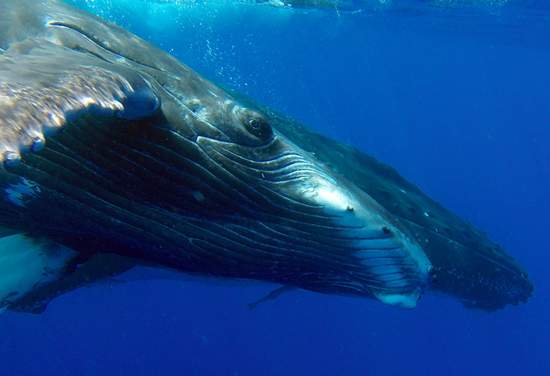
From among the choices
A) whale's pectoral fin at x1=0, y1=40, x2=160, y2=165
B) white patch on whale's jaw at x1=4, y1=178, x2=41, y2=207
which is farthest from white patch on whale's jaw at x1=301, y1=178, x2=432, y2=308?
white patch on whale's jaw at x1=4, y1=178, x2=41, y2=207

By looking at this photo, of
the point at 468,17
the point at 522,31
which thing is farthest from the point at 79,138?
the point at 522,31

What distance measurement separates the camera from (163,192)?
355 centimetres

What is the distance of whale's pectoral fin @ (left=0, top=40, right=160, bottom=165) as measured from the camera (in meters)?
2.10

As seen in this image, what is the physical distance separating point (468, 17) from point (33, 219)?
4182 centimetres

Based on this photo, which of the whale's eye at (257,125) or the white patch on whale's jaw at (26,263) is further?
the white patch on whale's jaw at (26,263)

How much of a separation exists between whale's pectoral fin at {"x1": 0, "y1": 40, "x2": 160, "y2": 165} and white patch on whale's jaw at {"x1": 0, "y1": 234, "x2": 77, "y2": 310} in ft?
5.36

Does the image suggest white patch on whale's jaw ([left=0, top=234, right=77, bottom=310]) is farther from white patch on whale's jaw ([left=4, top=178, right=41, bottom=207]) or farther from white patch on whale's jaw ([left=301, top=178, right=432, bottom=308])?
white patch on whale's jaw ([left=301, top=178, right=432, bottom=308])

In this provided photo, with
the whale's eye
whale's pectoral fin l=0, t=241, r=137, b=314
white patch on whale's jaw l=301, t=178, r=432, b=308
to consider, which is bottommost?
whale's pectoral fin l=0, t=241, r=137, b=314

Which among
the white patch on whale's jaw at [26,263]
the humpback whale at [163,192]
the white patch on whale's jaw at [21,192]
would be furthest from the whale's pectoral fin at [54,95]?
the white patch on whale's jaw at [26,263]

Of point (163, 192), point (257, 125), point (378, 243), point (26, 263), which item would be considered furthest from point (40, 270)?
point (378, 243)

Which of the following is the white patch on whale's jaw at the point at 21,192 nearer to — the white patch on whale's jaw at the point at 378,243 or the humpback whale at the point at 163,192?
the humpback whale at the point at 163,192

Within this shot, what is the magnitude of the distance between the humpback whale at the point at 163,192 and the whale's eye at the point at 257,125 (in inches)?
0.4

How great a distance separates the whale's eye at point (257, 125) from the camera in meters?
3.77

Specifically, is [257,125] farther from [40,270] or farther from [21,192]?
[40,270]
